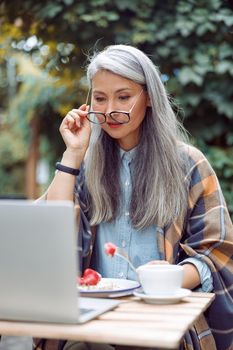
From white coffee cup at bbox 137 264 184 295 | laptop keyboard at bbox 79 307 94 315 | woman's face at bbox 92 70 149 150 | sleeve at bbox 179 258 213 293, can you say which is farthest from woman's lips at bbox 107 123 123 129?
laptop keyboard at bbox 79 307 94 315

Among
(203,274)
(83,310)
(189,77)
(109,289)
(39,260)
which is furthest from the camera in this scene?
(189,77)

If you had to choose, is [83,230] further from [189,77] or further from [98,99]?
[189,77]

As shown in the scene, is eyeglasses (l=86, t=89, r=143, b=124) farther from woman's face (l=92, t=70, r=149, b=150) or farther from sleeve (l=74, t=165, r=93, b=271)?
sleeve (l=74, t=165, r=93, b=271)

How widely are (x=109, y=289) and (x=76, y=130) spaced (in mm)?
615

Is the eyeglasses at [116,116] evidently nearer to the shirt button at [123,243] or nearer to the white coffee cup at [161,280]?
the shirt button at [123,243]

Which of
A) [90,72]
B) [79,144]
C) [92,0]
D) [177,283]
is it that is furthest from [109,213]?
[92,0]

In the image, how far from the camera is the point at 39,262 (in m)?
1.06

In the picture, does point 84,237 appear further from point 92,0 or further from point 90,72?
point 92,0

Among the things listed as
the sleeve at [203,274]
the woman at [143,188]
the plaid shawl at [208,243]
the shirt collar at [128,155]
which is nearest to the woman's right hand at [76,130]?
the woman at [143,188]

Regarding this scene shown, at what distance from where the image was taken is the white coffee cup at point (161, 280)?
1.25 m

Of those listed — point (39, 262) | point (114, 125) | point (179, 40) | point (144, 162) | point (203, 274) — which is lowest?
point (203, 274)

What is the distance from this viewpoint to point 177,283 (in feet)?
4.16

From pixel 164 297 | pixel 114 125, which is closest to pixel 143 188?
pixel 114 125

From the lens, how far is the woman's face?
1.68 meters
